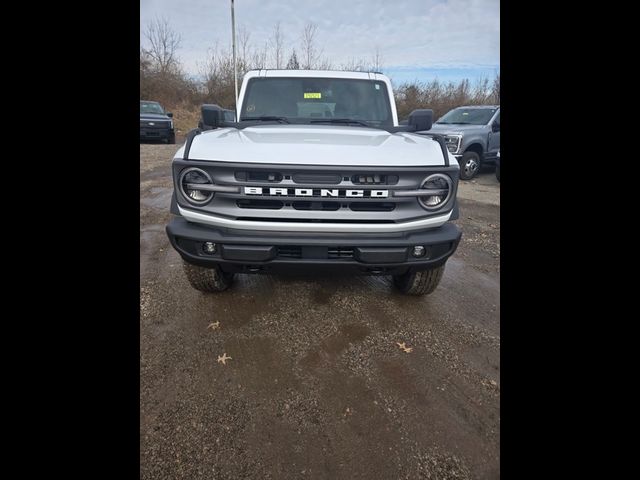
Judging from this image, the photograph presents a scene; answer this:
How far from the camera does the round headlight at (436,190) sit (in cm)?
217

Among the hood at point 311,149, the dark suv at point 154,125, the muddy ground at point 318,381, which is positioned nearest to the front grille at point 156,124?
the dark suv at point 154,125

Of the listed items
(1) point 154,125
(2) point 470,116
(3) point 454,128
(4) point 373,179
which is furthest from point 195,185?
(1) point 154,125

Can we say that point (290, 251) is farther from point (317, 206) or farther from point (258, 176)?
point (258, 176)

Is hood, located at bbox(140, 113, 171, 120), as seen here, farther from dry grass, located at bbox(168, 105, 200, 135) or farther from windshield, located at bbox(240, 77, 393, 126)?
windshield, located at bbox(240, 77, 393, 126)

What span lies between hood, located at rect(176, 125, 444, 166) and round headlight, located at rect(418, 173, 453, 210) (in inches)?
3.9

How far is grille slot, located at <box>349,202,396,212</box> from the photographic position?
212 cm

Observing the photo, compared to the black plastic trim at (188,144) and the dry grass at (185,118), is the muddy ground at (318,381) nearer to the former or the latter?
the black plastic trim at (188,144)

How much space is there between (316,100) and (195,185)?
192 cm

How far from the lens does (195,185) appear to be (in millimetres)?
2100

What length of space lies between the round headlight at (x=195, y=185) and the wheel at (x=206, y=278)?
60 cm

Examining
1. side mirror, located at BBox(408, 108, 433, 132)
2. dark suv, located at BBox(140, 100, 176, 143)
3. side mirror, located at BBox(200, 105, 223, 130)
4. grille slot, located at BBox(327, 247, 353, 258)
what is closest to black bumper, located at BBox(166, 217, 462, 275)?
grille slot, located at BBox(327, 247, 353, 258)

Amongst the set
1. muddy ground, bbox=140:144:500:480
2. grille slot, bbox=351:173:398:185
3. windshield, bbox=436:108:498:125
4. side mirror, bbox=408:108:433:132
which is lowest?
muddy ground, bbox=140:144:500:480
